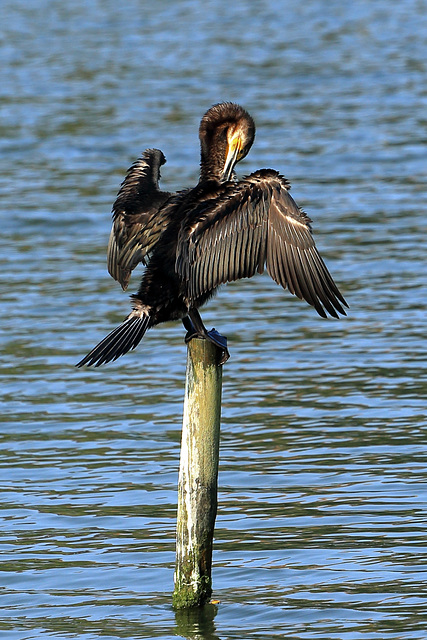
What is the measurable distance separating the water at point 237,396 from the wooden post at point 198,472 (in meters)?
0.20

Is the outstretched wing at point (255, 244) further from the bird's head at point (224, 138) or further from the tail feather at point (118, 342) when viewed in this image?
the bird's head at point (224, 138)

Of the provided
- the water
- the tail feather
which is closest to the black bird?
the tail feather

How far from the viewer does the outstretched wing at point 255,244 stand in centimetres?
561

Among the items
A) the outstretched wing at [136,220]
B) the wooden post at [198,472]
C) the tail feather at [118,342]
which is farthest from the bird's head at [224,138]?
the wooden post at [198,472]

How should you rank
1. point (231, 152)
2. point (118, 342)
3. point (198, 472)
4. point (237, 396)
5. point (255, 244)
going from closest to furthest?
point (198, 472) → point (118, 342) → point (255, 244) → point (231, 152) → point (237, 396)

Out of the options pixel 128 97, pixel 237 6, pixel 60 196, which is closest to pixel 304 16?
pixel 237 6

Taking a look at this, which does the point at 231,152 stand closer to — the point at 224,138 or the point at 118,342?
the point at 224,138

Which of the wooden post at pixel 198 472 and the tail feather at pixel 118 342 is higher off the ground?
the tail feather at pixel 118 342

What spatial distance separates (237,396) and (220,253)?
11.2 feet

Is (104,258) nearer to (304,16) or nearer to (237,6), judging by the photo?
(304,16)

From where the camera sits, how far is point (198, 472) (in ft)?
18.2

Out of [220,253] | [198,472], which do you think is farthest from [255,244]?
[198,472]

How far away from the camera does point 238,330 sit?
34.5 ft

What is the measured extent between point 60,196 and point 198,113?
14.8 ft
